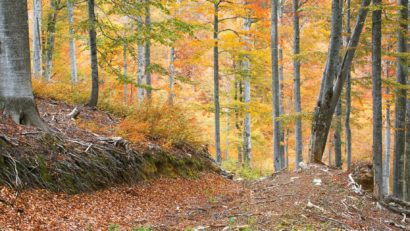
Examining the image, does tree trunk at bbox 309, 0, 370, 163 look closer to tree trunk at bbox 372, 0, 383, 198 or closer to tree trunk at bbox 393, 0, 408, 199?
tree trunk at bbox 372, 0, 383, 198

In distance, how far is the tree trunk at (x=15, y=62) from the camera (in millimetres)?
5844

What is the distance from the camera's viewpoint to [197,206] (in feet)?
23.9

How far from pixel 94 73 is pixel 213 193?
172 inches

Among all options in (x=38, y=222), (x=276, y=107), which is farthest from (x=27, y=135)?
(x=276, y=107)

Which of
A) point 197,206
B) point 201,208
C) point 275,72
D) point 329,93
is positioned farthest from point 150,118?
point 275,72

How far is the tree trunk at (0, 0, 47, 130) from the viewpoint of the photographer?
5.84m

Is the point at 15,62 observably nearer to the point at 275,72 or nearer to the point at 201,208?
the point at 201,208

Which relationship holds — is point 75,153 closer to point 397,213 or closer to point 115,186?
point 115,186

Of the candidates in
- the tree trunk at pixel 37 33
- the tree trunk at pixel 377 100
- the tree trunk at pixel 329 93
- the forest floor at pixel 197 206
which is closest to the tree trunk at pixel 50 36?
the tree trunk at pixel 37 33

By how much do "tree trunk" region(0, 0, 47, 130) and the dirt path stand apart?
1.66 meters

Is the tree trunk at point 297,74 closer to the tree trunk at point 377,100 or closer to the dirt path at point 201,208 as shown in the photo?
the dirt path at point 201,208

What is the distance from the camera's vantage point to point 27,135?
19.0ft

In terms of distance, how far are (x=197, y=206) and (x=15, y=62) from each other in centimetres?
418

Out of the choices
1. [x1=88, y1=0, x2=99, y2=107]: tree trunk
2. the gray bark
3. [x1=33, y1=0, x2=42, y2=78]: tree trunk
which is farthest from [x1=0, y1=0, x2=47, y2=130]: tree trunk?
the gray bark
